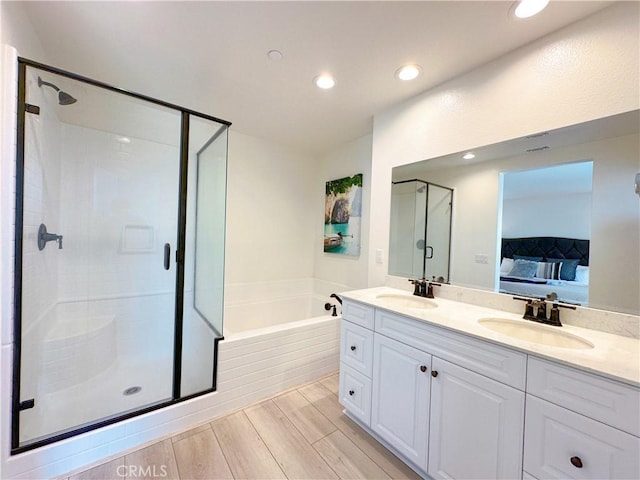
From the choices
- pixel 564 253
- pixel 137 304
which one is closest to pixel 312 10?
pixel 564 253

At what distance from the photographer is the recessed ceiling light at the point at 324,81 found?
1.81 m

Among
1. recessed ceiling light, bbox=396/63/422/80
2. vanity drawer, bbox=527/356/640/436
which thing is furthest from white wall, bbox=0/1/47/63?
vanity drawer, bbox=527/356/640/436

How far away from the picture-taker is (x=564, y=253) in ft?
4.50

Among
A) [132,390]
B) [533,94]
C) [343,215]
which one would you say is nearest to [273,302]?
[343,215]

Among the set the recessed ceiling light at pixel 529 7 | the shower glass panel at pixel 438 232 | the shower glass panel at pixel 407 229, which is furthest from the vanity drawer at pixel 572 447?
the recessed ceiling light at pixel 529 7

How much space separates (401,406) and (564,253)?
4.03 ft

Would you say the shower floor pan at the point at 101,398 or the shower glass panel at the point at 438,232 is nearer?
the shower floor pan at the point at 101,398

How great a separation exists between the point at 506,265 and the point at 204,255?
7.74 ft

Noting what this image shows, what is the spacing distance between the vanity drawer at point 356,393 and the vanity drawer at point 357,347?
49 mm

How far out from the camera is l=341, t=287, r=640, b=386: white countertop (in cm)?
84

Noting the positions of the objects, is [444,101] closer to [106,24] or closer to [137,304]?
[106,24]


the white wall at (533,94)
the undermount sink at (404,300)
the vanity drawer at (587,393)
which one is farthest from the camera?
the undermount sink at (404,300)

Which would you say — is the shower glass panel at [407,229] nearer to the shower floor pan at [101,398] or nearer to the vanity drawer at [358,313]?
the vanity drawer at [358,313]

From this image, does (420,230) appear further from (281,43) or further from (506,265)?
(281,43)
